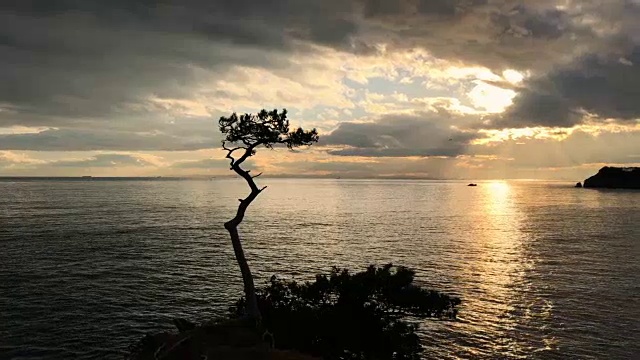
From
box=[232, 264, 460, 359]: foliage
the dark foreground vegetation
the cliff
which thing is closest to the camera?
the cliff

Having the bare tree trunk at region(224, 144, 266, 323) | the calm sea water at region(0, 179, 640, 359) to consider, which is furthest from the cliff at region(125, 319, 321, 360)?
the calm sea water at region(0, 179, 640, 359)

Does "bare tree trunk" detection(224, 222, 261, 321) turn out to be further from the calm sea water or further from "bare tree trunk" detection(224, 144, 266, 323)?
the calm sea water

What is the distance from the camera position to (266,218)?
488 ft

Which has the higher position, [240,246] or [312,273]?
[240,246]

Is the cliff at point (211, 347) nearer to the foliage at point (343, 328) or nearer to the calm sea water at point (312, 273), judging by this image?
the foliage at point (343, 328)

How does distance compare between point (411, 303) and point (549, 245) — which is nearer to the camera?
point (411, 303)

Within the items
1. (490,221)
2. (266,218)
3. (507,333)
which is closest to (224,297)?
(507,333)

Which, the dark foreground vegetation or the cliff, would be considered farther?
the dark foreground vegetation

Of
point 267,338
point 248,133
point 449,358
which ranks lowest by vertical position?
point 449,358

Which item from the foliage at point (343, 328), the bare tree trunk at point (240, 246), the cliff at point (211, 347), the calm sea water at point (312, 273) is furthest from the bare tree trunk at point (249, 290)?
the calm sea water at point (312, 273)

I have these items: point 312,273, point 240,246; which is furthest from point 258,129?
point 312,273

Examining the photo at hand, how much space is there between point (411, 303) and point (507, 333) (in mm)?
9356

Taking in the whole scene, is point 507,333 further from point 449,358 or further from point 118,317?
point 118,317

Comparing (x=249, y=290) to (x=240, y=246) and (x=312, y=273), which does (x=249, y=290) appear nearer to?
(x=240, y=246)
